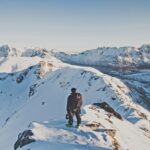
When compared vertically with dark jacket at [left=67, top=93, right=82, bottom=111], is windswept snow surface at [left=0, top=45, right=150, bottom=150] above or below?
below

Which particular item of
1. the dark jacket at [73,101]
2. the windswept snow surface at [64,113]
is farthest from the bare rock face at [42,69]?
the dark jacket at [73,101]

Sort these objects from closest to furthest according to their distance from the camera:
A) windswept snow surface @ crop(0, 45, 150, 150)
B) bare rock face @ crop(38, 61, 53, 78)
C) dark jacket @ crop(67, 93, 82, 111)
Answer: windswept snow surface @ crop(0, 45, 150, 150) → dark jacket @ crop(67, 93, 82, 111) → bare rock face @ crop(38, 61, 53, 78)

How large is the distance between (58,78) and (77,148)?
122 m

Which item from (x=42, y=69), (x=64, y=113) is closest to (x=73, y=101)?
(x=64, y=113)

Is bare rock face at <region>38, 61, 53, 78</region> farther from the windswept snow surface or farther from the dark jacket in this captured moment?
the dark jacket

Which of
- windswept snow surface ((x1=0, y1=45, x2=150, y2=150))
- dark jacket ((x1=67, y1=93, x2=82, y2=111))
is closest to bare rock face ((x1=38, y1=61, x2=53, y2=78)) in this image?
windswept snow surface ((x1=0, y1=45, x2=150, y2=150))

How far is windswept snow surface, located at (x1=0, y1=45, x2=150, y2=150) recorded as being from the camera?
28016 mm

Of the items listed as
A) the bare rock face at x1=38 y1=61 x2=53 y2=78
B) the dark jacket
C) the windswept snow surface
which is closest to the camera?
the windswept snow surface

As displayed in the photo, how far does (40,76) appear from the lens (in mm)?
180750

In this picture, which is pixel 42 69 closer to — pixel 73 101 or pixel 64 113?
pixel 64 113

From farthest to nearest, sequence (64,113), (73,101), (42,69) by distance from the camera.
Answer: (42,69)
(64,113)
(73,101)

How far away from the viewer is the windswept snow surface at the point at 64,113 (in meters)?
28.0

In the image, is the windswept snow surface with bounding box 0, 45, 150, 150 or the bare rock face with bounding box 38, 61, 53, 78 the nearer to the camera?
the windswept snow surface with bounding box 0, 45, 150, 150

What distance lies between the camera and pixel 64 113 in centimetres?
9644
